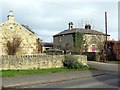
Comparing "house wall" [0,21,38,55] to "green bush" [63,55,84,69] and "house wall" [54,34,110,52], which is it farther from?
"house wall" [54,34,110,52]

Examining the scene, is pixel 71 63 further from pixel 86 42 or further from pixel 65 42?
pixel 65 42

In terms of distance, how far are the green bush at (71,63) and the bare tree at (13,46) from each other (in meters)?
8.71

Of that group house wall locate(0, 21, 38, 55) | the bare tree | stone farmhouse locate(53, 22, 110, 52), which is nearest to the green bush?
the bare tree

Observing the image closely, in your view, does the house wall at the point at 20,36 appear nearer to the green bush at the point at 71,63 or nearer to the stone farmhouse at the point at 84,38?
the green bush at the point at 71,63

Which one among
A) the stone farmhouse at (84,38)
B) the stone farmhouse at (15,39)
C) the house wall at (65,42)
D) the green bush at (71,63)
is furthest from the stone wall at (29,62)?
the house wall at (65,42)

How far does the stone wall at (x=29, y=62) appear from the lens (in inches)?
1034

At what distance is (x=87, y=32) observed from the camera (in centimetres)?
7212

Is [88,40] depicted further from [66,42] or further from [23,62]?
[23,62]

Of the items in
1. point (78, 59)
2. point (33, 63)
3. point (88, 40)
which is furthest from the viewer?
point (88, 40)

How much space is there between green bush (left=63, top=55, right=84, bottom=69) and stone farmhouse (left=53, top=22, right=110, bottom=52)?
35.2 metres

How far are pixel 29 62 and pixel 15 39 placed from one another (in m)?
10.8

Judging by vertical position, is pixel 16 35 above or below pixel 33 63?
above

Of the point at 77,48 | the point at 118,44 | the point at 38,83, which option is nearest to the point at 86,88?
the point at 38,83

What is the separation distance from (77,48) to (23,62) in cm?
3948
